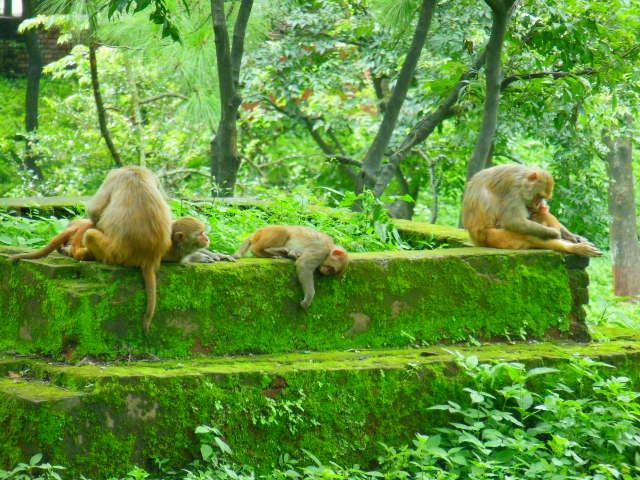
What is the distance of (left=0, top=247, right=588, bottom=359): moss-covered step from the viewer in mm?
6059

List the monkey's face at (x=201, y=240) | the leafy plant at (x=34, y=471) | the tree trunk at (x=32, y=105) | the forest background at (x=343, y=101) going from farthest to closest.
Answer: the tree trunk at (x=32, y=105)
the forest background at (x=343, y=101)
the monkey's face at (x=201, y=240)
the leafy plant at (x=34, y=471)

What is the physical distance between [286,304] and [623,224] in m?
14.5

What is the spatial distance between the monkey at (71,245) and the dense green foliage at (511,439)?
1.50 meters

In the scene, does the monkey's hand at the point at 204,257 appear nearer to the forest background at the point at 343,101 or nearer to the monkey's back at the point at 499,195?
the forest background at the point at 343,101

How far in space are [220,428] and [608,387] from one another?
2.67 metres

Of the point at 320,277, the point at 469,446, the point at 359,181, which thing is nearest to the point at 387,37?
the point at 359,181

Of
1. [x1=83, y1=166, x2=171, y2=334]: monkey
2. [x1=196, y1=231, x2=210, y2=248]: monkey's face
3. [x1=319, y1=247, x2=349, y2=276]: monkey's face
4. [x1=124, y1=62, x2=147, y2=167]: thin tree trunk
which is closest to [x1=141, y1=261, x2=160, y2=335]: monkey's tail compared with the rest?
[x1=83, y1=166, x2=171, y2=334]: monkey

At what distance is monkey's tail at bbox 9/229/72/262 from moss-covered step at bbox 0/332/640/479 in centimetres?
74

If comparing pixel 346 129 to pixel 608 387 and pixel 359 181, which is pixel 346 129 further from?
pixel 608 387

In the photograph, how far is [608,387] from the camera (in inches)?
256

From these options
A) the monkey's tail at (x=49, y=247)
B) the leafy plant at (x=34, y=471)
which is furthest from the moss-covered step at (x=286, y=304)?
the leafy plant at (x=34, y=471)

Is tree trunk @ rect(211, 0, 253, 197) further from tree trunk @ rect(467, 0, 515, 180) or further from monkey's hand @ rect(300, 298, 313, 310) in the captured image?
monkey's hand @ rect(300, 298, 313, 310)

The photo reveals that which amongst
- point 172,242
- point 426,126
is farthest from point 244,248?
point 426,126

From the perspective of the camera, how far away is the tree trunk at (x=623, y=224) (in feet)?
63.6
